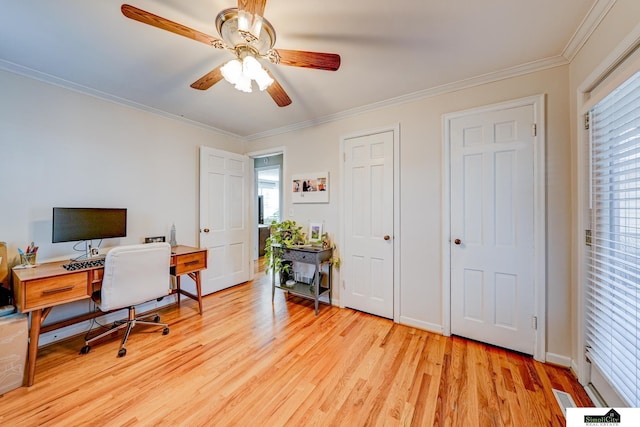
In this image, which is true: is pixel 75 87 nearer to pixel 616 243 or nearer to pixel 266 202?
pixel 616 243

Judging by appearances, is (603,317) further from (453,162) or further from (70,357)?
(70,357)

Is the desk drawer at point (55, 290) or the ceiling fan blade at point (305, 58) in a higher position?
the ceiling fan blade at point (305, 58)

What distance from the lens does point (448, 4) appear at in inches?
54.4

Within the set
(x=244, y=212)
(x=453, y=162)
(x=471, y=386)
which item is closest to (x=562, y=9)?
(x=453, y=162)

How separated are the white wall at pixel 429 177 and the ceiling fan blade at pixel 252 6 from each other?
5.92ft

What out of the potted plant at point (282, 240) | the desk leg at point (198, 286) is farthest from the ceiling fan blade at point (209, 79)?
the desk leg at point (198, 286)

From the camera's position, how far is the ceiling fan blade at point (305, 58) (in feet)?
4.70

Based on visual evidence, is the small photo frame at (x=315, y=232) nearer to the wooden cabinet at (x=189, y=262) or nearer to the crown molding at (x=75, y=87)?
the wooden cabinet at (x=189, y=262)

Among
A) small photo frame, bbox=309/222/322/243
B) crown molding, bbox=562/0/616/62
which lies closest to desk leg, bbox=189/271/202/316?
small photo frame, bbox=309/222/322/243

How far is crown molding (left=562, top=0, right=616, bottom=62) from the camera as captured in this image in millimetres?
1335

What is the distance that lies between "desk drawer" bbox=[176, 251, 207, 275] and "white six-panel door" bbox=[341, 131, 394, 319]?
5.53ft

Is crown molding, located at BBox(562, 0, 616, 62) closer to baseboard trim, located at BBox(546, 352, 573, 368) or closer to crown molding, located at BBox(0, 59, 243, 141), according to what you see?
baseboard trim, located at BBox(546, 352, 573, 368)

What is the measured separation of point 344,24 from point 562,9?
4.26 feet

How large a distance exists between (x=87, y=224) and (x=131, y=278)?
759 millimetres
